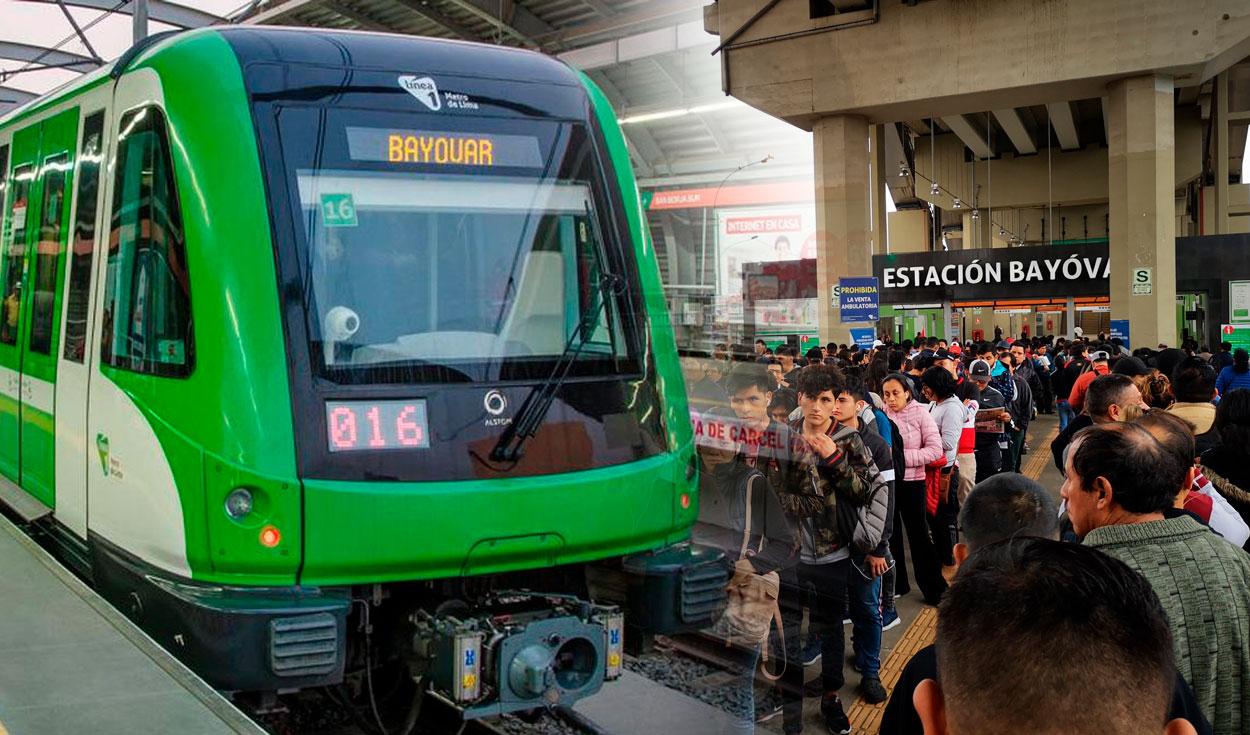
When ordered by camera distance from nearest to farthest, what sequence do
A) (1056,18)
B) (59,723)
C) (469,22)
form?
(59,723) < (469,22) < (1056,18)

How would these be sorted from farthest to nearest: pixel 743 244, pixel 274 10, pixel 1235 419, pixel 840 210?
pixel 840 210 → pixel 274 10 → pixel 743 244 → pixel 1235 419

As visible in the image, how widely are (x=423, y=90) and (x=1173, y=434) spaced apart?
11.0 ft

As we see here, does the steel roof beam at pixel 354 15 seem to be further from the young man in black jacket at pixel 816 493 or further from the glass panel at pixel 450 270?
the young man in black jacket at pixel 816 493

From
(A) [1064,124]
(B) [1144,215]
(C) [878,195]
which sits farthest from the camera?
(A) [1064,124]

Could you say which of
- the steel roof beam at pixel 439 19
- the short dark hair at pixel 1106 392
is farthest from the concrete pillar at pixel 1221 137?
the short dark hair at pixel 1106 392

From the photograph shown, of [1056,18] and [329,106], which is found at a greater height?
[1056,18]

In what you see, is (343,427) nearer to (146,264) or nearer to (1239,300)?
(146,264)

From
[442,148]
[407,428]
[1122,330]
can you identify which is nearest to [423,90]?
[442,148]

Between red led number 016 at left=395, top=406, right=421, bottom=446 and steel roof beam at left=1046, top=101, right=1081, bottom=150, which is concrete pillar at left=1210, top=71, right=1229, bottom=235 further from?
red led number 016 at left=395, top=406, right=421, bottom=446

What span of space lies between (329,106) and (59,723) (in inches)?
104

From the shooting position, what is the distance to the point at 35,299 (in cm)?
667

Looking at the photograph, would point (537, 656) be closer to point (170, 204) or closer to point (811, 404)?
point (811, 404)

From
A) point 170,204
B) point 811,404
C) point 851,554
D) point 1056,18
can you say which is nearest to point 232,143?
point 170,204

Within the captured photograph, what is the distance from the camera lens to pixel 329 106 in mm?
Result: 4945
